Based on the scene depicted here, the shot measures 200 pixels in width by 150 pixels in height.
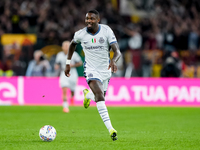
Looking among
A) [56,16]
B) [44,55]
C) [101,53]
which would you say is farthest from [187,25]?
[101,53]

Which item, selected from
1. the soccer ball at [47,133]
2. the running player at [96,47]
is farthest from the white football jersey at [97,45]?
the soccer ball at [47,133]

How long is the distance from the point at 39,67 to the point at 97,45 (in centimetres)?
1052

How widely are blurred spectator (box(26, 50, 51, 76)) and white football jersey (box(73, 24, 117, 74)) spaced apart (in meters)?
10.00

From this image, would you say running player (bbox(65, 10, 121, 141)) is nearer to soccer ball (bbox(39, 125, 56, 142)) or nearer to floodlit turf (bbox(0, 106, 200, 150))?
floodlit turf (bbox(0, 106, 200, 150))

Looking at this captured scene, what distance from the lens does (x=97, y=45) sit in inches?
310

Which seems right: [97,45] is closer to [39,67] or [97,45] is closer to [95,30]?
[95,30]

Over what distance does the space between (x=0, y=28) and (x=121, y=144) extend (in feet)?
47.1

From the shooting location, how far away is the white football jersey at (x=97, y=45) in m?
7.83

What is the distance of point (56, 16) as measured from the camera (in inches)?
842

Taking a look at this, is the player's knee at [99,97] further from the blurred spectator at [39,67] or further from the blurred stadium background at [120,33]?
the blurred stadium background at [120,33]

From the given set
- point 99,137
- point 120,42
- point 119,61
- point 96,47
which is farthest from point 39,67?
point 99,137

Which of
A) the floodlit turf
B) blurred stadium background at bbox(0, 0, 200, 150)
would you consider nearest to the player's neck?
the floodlit turf

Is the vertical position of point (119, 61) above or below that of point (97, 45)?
below

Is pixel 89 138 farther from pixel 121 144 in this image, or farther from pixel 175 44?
pixel 175 44
